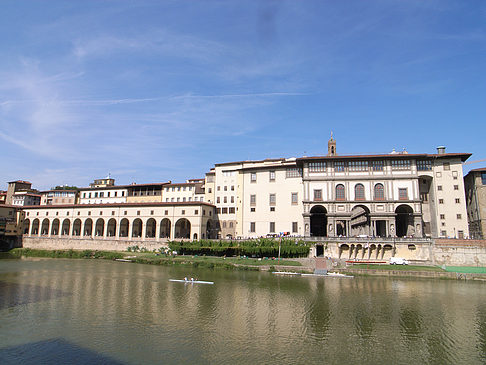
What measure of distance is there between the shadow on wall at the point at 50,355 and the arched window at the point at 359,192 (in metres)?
51.2

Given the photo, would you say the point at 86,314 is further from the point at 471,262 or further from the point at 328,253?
the point at 471,262

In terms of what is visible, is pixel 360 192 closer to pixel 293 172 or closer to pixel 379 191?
pixel 379 191

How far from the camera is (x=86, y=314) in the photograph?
24.0m

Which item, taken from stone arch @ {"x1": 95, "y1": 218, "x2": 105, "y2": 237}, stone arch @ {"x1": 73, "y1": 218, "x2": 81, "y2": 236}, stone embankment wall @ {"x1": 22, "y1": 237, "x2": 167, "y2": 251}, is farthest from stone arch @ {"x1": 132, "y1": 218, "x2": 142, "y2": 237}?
stone arch @ {"x1": 73, "y1": 218, "x2": 81, "y2": 236}

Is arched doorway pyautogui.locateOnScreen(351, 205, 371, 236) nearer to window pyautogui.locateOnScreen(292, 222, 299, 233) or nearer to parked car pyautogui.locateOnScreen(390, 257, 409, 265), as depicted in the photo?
window pyautogui.locateOnScreen(292, 222, 299, 233)

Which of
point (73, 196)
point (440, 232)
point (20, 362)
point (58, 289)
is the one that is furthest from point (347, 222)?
point (73, 196)

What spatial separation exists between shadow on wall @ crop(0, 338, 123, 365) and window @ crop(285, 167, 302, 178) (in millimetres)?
51174

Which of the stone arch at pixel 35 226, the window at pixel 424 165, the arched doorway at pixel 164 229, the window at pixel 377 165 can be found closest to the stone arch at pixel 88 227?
the stone arch at pixel 35 226

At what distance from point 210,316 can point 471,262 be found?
4387 cm

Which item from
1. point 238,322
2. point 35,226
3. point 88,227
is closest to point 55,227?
point 35,226

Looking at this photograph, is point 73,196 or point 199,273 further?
point 73,196

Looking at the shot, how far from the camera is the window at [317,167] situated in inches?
2432

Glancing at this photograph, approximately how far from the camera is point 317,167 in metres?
62.0

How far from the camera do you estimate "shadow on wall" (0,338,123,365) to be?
16062mm
